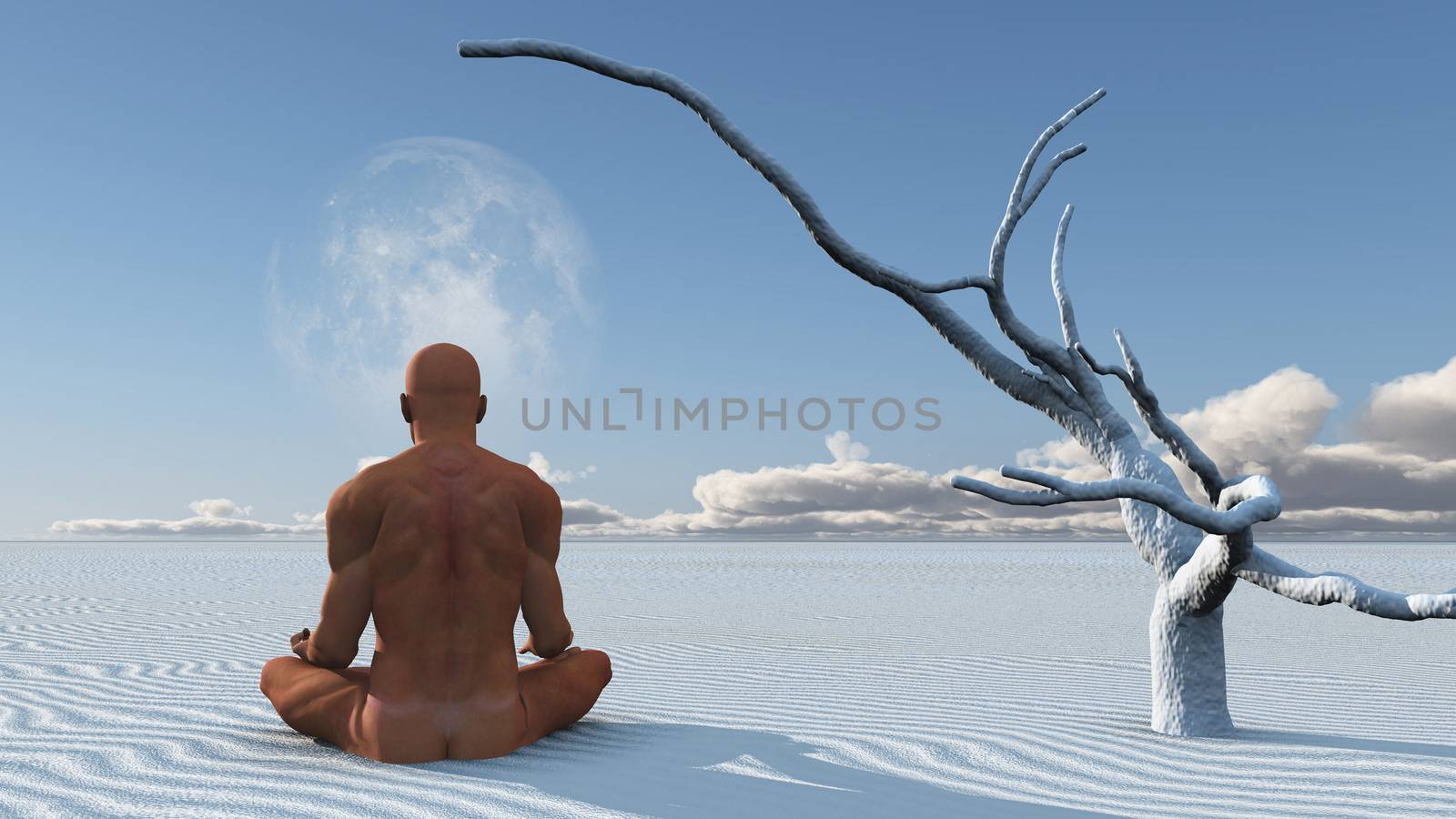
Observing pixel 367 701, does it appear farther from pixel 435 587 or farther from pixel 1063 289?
pixel 1063 289

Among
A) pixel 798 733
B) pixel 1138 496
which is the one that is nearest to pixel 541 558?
pixel 798 733

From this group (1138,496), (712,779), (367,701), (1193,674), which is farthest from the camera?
(1193,674)

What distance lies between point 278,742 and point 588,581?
16.0 m

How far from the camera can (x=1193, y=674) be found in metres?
4.54

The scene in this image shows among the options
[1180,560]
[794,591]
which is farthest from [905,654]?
[794,591]

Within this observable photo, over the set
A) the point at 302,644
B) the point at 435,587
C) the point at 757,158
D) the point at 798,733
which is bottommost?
the point at 798,733

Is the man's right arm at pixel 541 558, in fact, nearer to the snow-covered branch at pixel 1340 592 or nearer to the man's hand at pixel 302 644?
the man's hand at pixel 302 644

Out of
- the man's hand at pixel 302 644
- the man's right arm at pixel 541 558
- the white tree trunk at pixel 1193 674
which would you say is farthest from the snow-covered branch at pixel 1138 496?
the man's hand at pixel 302 644

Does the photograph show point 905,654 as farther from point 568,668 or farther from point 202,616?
point 202,616

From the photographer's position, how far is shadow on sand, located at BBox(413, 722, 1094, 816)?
3422 millimetres

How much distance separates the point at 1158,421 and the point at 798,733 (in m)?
2.08

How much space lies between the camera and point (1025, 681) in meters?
6.49

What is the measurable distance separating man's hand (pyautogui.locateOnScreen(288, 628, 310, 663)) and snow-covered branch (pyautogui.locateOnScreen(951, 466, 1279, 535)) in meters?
2.67

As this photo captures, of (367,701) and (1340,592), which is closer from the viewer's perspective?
(1340,592)
